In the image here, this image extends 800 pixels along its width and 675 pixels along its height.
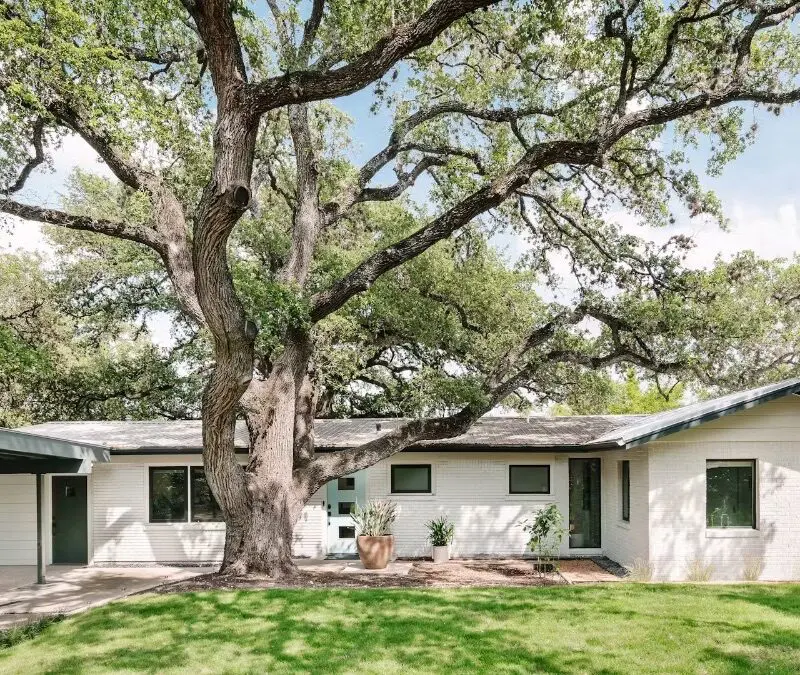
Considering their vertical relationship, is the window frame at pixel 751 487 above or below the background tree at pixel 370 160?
below

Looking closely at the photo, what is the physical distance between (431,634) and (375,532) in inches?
244

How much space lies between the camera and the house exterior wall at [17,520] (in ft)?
47.2

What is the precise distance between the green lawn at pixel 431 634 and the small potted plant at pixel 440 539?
4.45 metres

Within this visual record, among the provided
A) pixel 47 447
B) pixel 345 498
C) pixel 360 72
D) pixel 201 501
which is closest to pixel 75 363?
pixel 201 501

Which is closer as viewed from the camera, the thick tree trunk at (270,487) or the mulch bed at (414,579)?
the mulch bed at (414,579)

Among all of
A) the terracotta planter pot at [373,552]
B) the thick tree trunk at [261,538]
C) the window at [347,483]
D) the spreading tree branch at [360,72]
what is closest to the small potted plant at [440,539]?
the terracotta planter pot at [373,552]

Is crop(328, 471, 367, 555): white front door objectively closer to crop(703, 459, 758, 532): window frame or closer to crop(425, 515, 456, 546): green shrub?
crop(425, 515, 456, 546): green shrub

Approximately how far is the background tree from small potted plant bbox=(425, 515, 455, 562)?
8.94 feet

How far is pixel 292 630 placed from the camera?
25.7 feet

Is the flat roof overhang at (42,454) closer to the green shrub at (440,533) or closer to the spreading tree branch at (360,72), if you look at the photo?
the spreading tree branch at (360,72)

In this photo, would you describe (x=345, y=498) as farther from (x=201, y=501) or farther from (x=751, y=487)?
(x=751, y=487)

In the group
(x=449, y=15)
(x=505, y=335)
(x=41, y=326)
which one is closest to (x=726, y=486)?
(x=505, y=335)

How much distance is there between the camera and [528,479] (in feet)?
49.6

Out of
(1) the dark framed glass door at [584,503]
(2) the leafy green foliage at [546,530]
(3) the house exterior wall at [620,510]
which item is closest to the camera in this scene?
(3) the house exterior wall at [620,510]
